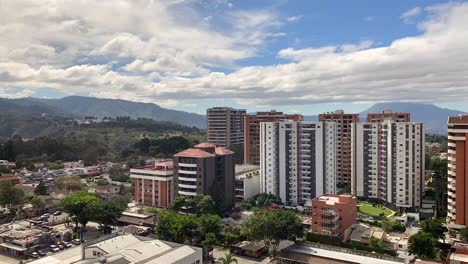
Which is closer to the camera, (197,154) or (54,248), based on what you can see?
(54,248)

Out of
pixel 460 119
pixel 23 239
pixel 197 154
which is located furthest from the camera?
pixel 197 154

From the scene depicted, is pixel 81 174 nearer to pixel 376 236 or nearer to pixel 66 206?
pixel 66 206

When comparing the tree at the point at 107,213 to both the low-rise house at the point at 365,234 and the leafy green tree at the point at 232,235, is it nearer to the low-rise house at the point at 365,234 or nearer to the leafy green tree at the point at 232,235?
the leafy green tree at the point at 232,235

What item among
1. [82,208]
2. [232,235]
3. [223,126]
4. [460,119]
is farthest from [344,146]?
[82,208]

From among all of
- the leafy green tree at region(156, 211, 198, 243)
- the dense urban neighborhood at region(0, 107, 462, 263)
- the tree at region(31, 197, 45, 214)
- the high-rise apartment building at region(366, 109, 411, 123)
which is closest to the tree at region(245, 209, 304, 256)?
the dense urban neighborhood at region(0, 107, 462, 263)

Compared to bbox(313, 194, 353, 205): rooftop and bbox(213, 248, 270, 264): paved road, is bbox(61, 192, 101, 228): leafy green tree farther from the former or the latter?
bbox(313, 194, 353, 205): rooftop

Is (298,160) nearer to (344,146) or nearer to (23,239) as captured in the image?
(344,146)

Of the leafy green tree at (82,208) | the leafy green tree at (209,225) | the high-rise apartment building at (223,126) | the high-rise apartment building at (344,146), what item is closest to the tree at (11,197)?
the leafy green tree at (82,208)

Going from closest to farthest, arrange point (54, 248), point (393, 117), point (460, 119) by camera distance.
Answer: point (54, 248)
point (460, 119)
point (393, 117)
